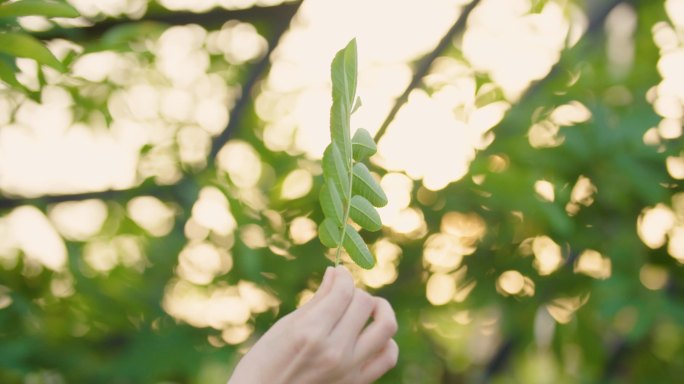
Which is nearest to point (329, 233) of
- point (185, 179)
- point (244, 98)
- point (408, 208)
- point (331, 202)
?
point (331, 202)

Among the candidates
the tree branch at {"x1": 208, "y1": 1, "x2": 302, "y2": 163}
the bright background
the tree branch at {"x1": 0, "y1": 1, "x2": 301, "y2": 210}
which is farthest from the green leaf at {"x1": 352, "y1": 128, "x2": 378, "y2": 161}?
the tree branch at {"x1": 208, "y1": 1, "x2": 302, "y2": 163}

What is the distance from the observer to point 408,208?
4.05 feet

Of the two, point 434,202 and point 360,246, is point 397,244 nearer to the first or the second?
point 434,202

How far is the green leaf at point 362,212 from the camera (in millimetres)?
403

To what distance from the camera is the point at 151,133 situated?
1636 mm

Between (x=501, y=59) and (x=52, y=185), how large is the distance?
73 centimetres

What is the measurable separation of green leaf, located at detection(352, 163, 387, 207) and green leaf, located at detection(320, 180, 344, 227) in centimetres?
2

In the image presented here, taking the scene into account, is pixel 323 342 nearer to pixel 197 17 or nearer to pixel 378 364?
pixel 378 364

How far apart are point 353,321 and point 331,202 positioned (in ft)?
0.16

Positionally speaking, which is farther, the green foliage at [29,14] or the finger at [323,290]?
the green foliage at [29,14]

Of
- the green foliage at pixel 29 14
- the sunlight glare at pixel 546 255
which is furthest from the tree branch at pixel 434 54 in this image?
the green foliage at pixel 29 14

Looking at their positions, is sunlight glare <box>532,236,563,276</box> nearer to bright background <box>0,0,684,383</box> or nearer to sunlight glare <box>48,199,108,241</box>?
bright background <box>0,0,684,383</box>

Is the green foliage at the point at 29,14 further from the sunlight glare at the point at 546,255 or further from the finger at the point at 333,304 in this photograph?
the sunlight glare at the point at 546,255

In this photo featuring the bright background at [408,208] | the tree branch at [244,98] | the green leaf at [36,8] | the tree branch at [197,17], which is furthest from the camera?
the tree branch at [244,98]
